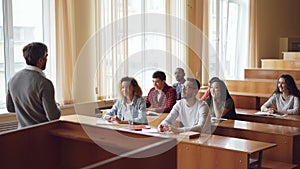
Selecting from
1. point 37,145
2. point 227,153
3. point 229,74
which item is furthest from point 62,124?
point 229,74

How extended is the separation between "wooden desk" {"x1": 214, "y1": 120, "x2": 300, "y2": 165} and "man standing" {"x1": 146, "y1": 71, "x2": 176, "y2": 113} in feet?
3.16

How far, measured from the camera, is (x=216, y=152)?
3197 mm

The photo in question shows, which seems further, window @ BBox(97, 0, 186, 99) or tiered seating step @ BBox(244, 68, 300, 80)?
tiered seating step @ BBox(244, 68, 300, 80)

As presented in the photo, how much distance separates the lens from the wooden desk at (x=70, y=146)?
200 centimetres

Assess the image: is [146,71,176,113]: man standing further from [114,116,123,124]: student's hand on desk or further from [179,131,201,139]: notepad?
[179,131,201,139]: notepad

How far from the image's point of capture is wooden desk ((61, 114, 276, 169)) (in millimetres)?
3055

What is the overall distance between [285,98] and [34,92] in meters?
3.46

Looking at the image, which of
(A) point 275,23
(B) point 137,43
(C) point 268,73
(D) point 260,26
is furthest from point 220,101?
(A) point 275,23

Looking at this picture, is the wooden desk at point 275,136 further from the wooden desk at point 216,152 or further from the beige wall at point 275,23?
the beige wall at point 275,23

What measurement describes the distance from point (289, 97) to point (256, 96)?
0.95m

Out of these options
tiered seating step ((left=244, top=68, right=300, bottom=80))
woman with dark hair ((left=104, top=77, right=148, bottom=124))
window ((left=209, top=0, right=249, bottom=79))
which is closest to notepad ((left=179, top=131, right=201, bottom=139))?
woman with dark hair ((left=104, top=77, right=148, bottom=124))

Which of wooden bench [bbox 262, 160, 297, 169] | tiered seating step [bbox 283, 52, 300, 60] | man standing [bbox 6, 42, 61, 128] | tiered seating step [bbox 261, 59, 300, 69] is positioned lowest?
wooden bench [bbox 262, 160, 297, 169]

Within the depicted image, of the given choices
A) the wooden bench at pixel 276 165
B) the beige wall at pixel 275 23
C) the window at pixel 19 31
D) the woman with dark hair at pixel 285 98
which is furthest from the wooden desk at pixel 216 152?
the beige wall at pixel 275 23

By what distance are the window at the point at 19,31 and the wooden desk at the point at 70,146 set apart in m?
2.44
